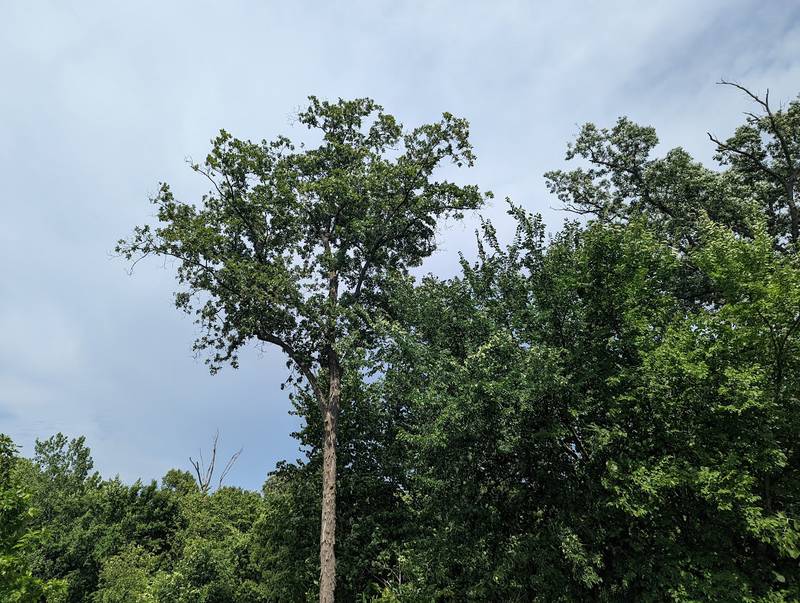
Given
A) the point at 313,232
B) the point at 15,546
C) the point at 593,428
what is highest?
the point at 313,232

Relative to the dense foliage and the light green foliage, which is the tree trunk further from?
the light green foliage

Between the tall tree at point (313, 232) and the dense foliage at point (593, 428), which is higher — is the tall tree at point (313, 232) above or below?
above

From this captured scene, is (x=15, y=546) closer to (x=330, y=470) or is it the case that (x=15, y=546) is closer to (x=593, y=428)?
(x=330, y=470)

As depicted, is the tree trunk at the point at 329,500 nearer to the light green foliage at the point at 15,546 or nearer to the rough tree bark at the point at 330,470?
the rough tree bark at the point at 330,470

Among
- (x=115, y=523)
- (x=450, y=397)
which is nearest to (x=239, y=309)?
(x=450, y=397)

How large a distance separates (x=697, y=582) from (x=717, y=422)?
2920 millimetres

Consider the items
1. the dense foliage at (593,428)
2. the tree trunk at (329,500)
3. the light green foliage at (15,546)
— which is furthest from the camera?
the tree trunk at (329,500)

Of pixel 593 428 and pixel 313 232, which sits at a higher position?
Result: pixel 313 232

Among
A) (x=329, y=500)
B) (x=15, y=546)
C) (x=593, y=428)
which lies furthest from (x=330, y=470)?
(x=593, y=428)

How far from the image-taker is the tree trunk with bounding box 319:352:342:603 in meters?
14.9

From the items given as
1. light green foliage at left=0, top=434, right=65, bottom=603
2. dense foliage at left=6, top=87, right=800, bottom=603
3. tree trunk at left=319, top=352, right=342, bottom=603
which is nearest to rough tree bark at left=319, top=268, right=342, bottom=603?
tree trunk at left=319, top=352, right=342, bottom=603

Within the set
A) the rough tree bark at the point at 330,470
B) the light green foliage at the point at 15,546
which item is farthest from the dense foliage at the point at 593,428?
the rough tree bark at the point at 330,470

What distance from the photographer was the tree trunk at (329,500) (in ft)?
48.9

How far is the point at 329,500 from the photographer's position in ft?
51.8
